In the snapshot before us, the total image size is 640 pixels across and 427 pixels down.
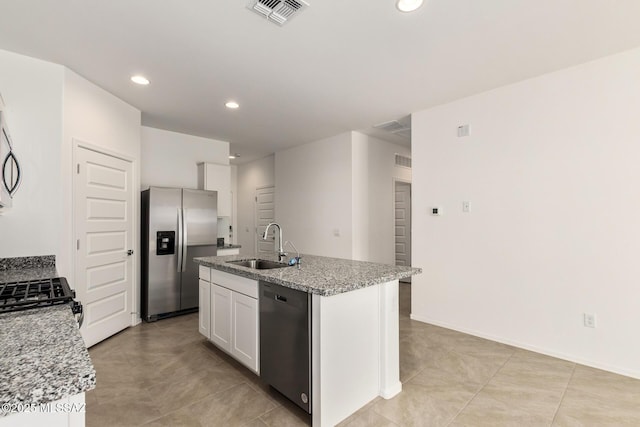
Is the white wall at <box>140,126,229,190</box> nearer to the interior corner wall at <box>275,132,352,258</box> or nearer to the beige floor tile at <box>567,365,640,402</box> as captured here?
the interior corner wall at <box>275,132,352,258</box>

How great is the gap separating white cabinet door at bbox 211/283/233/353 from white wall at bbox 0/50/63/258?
1442mm

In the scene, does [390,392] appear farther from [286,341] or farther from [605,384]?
[605,384]

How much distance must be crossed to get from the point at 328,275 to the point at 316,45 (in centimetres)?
184

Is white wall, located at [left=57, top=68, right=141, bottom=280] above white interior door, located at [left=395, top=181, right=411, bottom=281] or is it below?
above

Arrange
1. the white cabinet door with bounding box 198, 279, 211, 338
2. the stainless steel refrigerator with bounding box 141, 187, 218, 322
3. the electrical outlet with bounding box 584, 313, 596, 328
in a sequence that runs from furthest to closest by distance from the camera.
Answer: the stainless steel refrigerator with bounding box 141, 187, 218, 322 < the white cabinet door with bounding box 198, 279, 211, 338 < the electrical outlet with bounding box 584, 313, 596, 328

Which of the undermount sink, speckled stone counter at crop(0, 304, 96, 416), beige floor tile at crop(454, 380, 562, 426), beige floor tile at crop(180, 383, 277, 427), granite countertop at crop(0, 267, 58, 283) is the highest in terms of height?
speckled stone counter at crop(0, 304, 96, 416)

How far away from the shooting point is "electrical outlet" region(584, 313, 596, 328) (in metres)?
2.73

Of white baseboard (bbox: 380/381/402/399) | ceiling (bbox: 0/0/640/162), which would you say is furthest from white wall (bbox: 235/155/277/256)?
white baseboard (bbox: 380/381/402/399)

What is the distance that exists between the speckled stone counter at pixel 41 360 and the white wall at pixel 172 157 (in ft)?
12.5

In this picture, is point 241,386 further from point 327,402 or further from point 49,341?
point 49,341

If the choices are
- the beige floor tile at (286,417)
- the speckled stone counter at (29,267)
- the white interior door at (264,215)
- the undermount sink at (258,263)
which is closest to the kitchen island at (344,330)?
the beige floor tile at (286,417)

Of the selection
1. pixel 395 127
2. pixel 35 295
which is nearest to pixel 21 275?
pixel 35 295

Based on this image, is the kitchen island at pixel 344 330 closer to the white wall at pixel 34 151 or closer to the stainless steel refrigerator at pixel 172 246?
the white wall at pixel 34 151

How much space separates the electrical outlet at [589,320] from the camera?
2.73 metres
